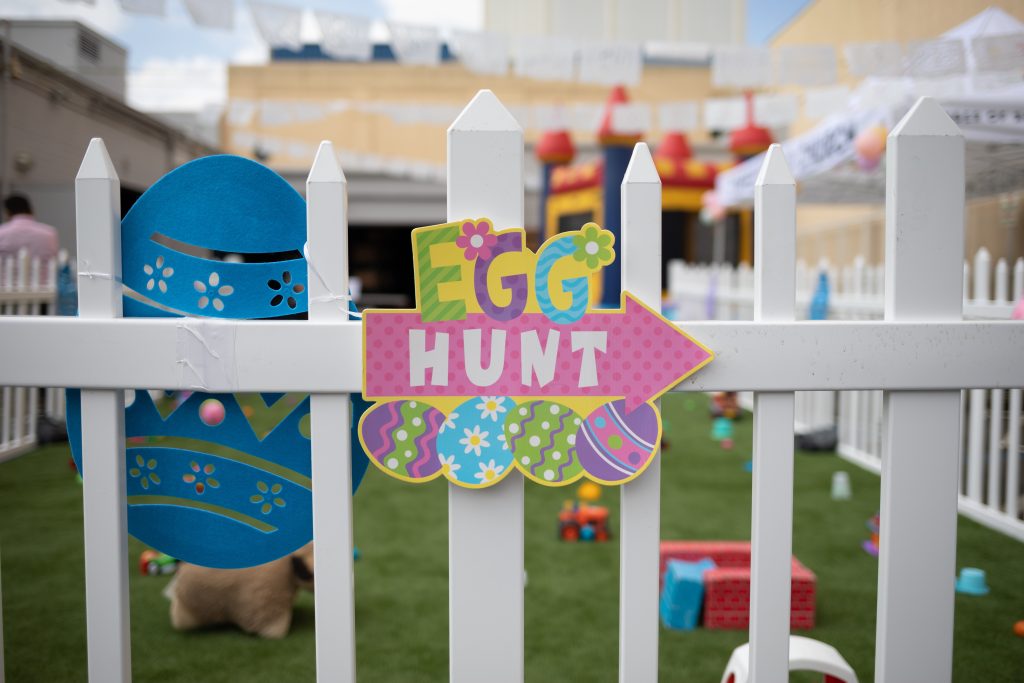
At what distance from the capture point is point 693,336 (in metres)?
1.25

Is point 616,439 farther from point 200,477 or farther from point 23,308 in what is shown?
point 23,308

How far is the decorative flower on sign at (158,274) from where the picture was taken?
1309mm

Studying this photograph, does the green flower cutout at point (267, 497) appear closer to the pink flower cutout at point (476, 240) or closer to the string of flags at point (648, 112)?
the pink flower cutout at point (476, 240)

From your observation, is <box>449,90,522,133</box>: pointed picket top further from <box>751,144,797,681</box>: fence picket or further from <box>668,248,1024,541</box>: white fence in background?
<box>668,248,1024,541</box>: white fence in background

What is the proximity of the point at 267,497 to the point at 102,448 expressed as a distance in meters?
0.29

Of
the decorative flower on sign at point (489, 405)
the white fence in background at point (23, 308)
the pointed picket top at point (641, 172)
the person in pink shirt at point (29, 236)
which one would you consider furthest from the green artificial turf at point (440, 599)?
the person in pink shirt at point (29, 236)

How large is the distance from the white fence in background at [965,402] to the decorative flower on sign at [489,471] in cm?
166

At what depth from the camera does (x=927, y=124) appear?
125 centimetres

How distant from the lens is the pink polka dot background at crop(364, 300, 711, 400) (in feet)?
4.03

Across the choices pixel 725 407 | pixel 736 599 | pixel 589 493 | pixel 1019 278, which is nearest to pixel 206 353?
pixel 736 599

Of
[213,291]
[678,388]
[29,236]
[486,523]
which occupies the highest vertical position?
[29,236]

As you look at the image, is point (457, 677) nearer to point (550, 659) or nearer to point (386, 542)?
point (550, 659)

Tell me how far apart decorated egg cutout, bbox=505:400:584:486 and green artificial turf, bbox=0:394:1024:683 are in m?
0.23

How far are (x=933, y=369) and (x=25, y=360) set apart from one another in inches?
61.8
